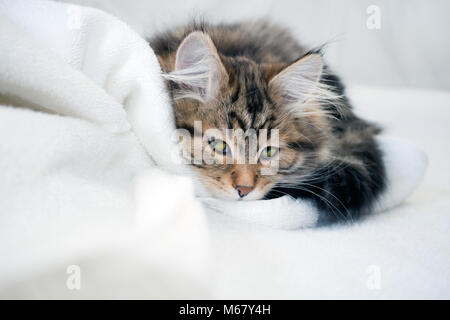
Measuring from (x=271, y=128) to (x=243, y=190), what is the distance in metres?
0.20

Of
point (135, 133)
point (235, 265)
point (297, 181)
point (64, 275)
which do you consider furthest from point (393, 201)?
point (64, 275)

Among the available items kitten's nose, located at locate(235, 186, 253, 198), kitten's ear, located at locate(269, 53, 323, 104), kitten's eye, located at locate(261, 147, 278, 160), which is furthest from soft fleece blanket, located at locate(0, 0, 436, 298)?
kitten's ear, located at locate(269, 53, 323, 104)

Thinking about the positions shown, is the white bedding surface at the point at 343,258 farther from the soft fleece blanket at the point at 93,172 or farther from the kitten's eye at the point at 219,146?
the kitten's eye at the point at 219,146

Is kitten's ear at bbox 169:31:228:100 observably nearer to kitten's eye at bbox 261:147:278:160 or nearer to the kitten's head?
the kitten's head

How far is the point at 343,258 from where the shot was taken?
0.90m

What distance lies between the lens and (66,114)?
0.92 m

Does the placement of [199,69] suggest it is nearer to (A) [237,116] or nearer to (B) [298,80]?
(A) [237,116]

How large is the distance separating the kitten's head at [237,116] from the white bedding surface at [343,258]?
159 mm

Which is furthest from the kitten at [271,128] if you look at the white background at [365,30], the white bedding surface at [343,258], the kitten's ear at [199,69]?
the white background at [365,30]

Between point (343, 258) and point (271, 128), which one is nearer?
point (343, 258)

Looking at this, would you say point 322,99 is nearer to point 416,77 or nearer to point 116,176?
point 116,176

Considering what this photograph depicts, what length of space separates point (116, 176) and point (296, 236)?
1.53 ft

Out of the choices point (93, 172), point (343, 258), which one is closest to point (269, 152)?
point (343, 258)

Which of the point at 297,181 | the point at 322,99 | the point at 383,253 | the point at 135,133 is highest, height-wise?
the point at 322,99
